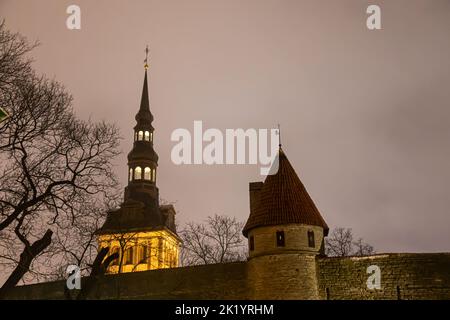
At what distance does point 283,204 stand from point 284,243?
1.78m

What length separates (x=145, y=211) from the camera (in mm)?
53312

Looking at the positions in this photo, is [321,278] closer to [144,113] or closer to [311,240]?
[311,240]

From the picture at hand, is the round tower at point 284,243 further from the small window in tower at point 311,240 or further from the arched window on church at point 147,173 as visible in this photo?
the arched window on church at point 147,173

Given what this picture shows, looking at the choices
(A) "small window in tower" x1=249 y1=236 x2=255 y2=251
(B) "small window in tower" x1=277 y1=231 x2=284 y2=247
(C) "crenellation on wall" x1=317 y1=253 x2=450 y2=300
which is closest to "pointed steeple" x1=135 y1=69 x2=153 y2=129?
(A) "small window in tower" x1=249 y1=236 x2=255 y2=251

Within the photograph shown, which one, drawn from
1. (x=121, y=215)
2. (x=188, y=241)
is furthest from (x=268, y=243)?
(x=121, y=215)

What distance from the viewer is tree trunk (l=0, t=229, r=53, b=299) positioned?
14.7m

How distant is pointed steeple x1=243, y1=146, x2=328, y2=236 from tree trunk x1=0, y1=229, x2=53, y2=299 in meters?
10.3

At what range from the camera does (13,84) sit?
54.5 feet

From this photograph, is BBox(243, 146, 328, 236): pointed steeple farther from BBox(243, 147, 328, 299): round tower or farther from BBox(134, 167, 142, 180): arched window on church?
BBox(134, 167, 142, 180): arched window on church

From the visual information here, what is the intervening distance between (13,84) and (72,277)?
42.9ft

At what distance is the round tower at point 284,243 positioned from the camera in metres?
22.5

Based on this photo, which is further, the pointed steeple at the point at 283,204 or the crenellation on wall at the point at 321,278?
the pointed steeple at the point at 283,204

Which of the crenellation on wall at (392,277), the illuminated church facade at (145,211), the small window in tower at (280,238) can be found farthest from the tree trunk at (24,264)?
the illuminated church facade at (145,211)
